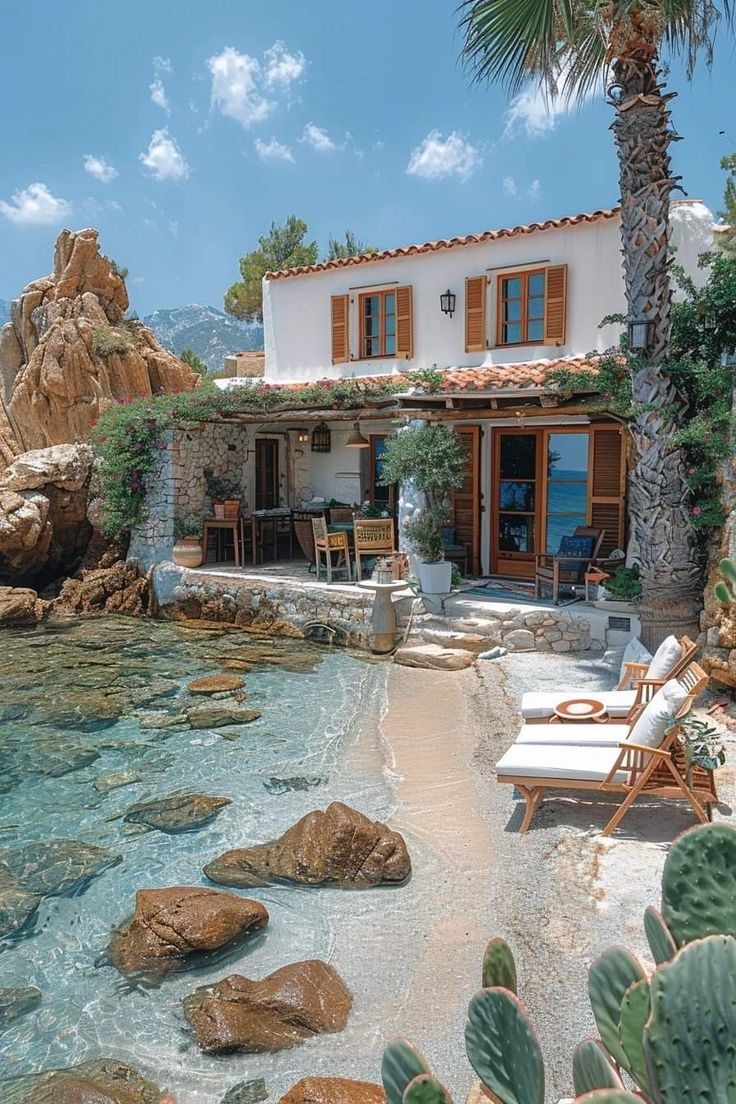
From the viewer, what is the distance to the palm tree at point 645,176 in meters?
8.57

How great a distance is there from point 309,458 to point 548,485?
6175 mm

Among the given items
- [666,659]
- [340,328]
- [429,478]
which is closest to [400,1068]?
[666,659]

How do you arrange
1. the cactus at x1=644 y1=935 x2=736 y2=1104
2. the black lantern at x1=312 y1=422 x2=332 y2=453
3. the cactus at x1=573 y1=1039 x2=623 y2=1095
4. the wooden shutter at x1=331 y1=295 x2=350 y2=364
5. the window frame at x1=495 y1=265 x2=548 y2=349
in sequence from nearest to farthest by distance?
the cactus at x1=644 y1=935 x2=736 y2=1104 < the cactus at x1=573 y1=1039 x2=623 y2=1095 < the window frame at x1=495 y1=265 x2=548 y2=349 < the wooden shutter at x1=331 y1=295 x2=350 y2=364 < the black lantern at x1=312 y1=422 x2=332 y2=453

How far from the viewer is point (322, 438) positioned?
16656 mm

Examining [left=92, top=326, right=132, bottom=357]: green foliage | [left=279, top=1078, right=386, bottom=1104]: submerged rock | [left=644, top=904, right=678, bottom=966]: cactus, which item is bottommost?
[left=279, top=1078, right=386, bottom=1104]: submerged rock

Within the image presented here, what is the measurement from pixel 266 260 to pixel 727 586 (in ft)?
81.9

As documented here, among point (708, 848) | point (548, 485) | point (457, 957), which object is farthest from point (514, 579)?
point (708, 848)

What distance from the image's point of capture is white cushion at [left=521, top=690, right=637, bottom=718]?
691 centimetres

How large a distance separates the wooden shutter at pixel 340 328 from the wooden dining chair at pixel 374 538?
4537 mm

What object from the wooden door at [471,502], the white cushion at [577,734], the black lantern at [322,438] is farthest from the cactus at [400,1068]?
A: the black lantern at [322,438]

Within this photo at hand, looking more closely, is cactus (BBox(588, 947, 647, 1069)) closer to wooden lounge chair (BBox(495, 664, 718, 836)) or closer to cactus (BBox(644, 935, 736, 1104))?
cactus (BBox(644, 935, 736, 1104))

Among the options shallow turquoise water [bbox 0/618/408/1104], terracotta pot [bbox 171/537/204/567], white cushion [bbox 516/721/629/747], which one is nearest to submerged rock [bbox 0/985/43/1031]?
shallow turquoise water [bbox 0/618/408/1104]

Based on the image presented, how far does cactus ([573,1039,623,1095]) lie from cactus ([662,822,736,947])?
1.58 feet

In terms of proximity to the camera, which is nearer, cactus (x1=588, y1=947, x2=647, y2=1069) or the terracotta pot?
cactus (x1=588, y1=947, x2=647, y2=1069)
